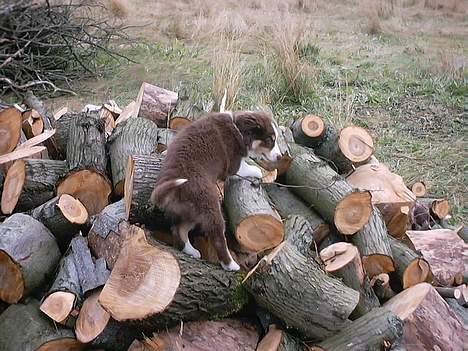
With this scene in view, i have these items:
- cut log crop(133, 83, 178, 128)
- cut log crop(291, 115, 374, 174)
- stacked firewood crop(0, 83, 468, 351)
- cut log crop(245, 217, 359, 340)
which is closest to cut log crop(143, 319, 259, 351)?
stacked firewood crop(0, 83, 468, 351)

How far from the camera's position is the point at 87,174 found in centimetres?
400

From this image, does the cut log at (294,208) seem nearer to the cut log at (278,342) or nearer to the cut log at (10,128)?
the cut log at (278,342)

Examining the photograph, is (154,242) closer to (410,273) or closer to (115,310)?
(115,310)

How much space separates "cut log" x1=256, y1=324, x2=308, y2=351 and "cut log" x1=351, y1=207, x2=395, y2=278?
2.67 feet

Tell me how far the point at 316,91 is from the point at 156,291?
6.40 meters

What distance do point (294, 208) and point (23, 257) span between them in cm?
163

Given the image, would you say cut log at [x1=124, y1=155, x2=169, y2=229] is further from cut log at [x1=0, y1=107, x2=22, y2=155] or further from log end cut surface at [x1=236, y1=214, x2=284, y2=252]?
cut log at [x1=0, y1=107, x2=22, y2=155]

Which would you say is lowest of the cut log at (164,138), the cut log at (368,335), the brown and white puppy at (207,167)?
the cut log at (368,335)

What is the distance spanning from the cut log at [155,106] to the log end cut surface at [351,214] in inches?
70.7

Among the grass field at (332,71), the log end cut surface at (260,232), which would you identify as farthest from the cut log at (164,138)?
the grass field at (332,71)

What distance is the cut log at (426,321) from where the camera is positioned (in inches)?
134

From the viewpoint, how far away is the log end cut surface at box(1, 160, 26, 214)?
406cm

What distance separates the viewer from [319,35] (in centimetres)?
1310

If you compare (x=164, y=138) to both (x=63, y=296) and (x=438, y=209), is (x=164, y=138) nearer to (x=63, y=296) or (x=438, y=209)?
(x=63, y=296)
